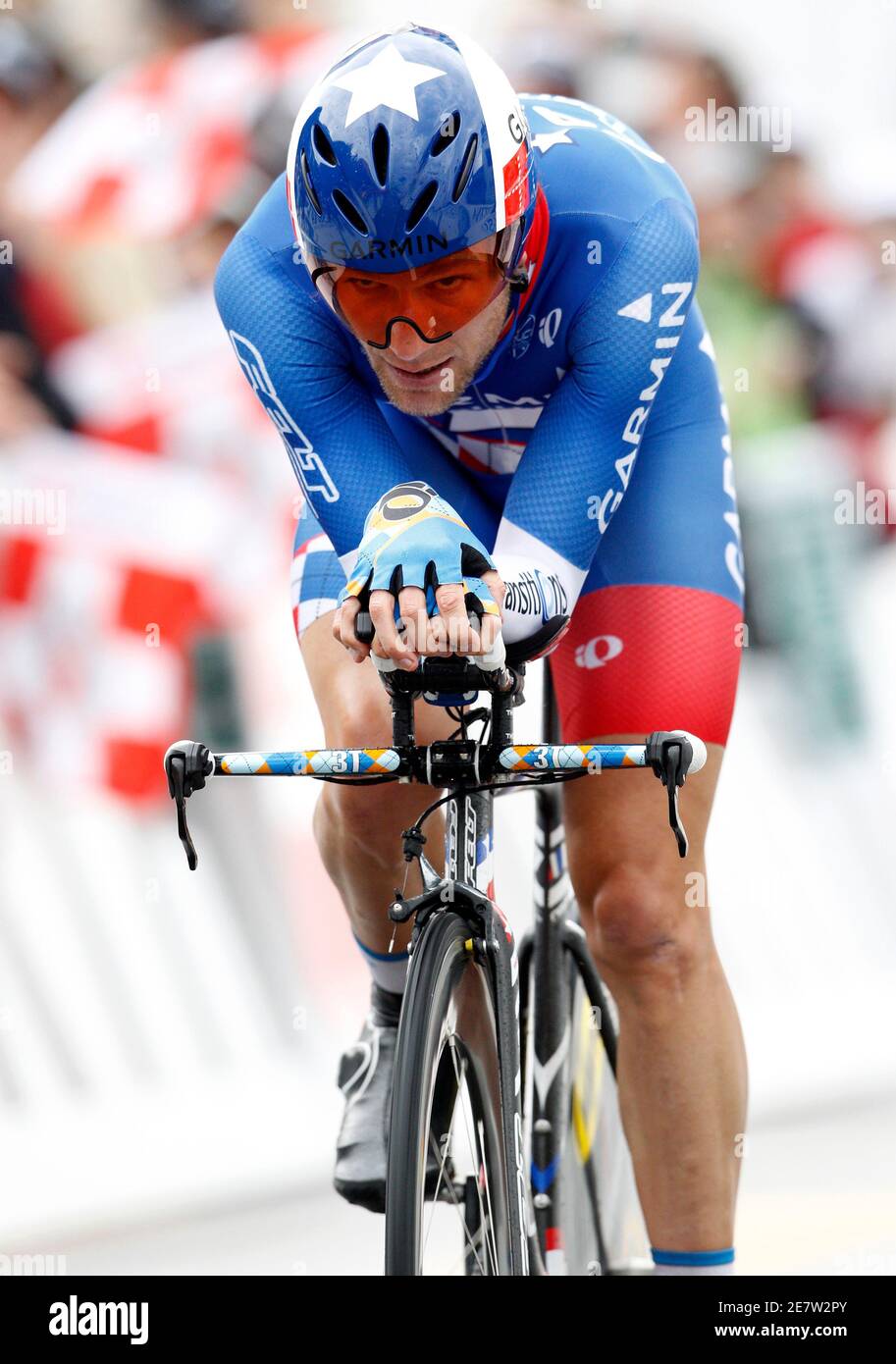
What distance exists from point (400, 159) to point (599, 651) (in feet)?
3.17

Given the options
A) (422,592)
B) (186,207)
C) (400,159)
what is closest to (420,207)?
(400,159)

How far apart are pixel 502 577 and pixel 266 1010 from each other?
320 centimetres

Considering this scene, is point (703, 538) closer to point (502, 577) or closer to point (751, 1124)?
point (502, 577)

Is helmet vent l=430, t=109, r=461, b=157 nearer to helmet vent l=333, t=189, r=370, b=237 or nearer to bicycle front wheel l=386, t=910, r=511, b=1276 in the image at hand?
helmet vent l=333, t=189, r=370, b=237

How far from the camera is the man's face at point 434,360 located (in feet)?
8.57

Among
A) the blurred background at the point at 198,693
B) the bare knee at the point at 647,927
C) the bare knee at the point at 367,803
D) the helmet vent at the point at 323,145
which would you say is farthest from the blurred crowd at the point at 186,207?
the helmet vent at the point at 323,145

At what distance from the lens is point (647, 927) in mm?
3000

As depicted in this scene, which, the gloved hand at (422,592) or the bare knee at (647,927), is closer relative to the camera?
the gloved hand at (422,592)

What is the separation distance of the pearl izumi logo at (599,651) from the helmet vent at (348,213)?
895 mm

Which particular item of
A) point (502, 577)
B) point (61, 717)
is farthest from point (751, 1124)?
point (502, 577)
